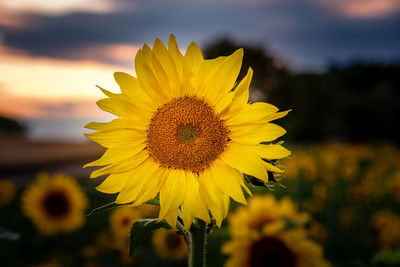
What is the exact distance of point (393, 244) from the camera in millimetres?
4426

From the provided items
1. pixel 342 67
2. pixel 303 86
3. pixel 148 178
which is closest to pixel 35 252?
pixel 148 178

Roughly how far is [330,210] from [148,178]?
455 cm

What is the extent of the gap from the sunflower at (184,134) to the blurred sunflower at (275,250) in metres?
1.18

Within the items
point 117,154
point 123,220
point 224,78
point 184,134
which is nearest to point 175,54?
point 224,78

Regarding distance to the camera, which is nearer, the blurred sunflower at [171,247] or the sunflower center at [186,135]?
the sunflower center at [186,135]

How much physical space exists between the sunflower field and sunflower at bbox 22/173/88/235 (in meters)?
0.01

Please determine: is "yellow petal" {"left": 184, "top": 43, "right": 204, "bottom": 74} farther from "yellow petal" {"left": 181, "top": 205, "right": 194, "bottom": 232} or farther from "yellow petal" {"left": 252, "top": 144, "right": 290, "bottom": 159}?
"yellow petal" {"left": 181, "top": 205, "right": 194, "bottom": 232}

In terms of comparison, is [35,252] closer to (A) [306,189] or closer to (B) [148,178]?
(B) [148,178]

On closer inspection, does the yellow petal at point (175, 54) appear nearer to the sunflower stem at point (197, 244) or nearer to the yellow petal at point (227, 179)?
the yellow petal at point (227, 179)

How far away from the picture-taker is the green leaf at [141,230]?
1.30 meters

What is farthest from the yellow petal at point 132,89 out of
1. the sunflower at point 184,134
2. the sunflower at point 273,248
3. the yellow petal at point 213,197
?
the sunflower at point 273,248

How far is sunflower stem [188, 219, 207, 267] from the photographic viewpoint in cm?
136

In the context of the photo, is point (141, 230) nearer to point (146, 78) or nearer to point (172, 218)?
point (172, 218)

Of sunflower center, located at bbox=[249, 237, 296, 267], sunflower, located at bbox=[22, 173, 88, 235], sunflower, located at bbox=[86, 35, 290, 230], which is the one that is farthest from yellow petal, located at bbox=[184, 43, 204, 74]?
sunflower, located at bbox=[22, 173, 88, 235]
